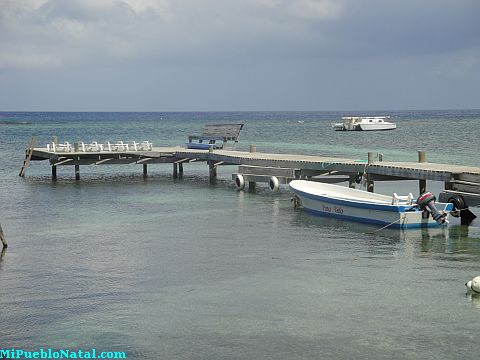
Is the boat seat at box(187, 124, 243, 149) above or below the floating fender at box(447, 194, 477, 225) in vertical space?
above

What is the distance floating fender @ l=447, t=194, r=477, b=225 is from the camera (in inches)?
1014

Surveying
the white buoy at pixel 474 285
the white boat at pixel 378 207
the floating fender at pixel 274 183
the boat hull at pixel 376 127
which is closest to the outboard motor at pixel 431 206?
the white boat at pixel 378 207

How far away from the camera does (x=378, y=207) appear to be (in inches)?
1014

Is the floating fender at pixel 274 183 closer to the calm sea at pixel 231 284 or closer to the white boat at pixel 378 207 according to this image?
the calm sea at pixel 231 284

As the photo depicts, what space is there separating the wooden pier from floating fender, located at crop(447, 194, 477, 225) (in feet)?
0.58

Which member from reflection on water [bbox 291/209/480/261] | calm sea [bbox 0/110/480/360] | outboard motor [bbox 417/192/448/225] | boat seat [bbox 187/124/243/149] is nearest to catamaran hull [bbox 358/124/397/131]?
boat seat [bbox 187/124/243/149]

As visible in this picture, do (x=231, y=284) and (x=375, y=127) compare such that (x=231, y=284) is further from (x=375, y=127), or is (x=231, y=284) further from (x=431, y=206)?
(x=375, y=127)

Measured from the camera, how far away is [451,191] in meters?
26.4

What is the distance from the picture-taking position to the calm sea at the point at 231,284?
46.0ft

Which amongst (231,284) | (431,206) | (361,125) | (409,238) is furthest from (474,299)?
(361,125)

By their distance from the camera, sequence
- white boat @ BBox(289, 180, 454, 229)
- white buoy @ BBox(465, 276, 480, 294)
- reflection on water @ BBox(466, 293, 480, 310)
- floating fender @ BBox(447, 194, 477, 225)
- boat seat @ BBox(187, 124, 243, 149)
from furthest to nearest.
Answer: boat seat @ BBox(187, 124, 243, 149), floating fender @ BBox(447, 194, 477, 225), white boat @ BBox(289, 180, 454, 229), white buoy @ BBox(465, 276, 480, 294), reflection on water @ BBox(466, 293, 480, 310)

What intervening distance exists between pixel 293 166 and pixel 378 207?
9.74 m

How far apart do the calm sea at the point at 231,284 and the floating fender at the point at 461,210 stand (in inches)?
30.5

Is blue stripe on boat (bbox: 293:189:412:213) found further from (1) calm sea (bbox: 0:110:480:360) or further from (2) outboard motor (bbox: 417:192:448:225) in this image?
(1) calm sea (bbox: 0:110:480:360)
